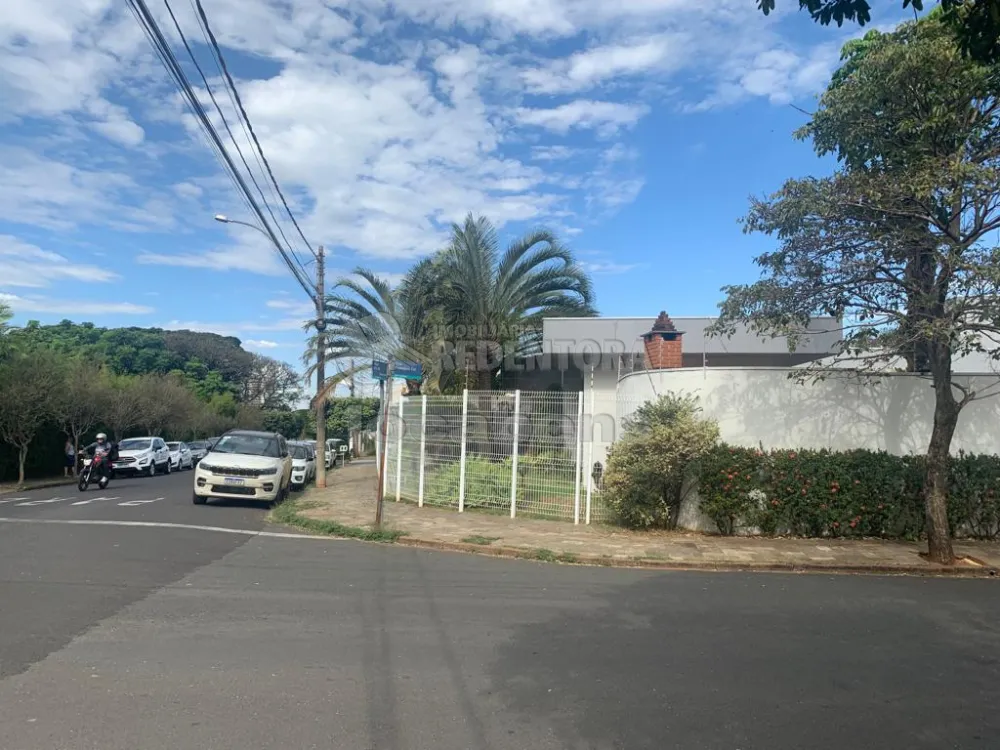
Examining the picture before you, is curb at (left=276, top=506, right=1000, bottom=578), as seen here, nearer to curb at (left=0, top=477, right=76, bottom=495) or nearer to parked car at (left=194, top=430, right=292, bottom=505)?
parked car at (left=194, top=430, right=292, bottom=505)

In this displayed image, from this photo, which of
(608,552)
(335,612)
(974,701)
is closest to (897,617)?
(974,701)

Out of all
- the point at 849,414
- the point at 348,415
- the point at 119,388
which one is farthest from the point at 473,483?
the point at 348,415

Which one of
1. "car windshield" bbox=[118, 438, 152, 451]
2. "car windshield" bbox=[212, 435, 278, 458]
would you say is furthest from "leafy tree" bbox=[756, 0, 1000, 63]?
"car windshield" bbox=[118, 438, 152, 451]

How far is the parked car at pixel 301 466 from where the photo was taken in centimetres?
2006

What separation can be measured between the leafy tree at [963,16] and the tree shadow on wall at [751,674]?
425 centimetres

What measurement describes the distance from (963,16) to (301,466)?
62.0ft

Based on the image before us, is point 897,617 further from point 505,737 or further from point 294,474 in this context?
point 294,474

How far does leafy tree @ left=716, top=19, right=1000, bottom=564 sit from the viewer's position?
8758 millimetres

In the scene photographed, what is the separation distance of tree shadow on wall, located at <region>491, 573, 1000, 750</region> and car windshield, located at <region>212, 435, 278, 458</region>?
35.2 feet

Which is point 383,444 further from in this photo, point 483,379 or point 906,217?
point 906,217

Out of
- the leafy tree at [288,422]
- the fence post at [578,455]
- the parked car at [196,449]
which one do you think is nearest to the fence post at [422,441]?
the fence post at [578,455]

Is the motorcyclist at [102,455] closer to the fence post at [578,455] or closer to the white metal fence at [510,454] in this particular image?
the white metal fence at [510,454]

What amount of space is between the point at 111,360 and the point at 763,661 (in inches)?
2462

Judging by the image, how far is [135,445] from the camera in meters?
28.9
